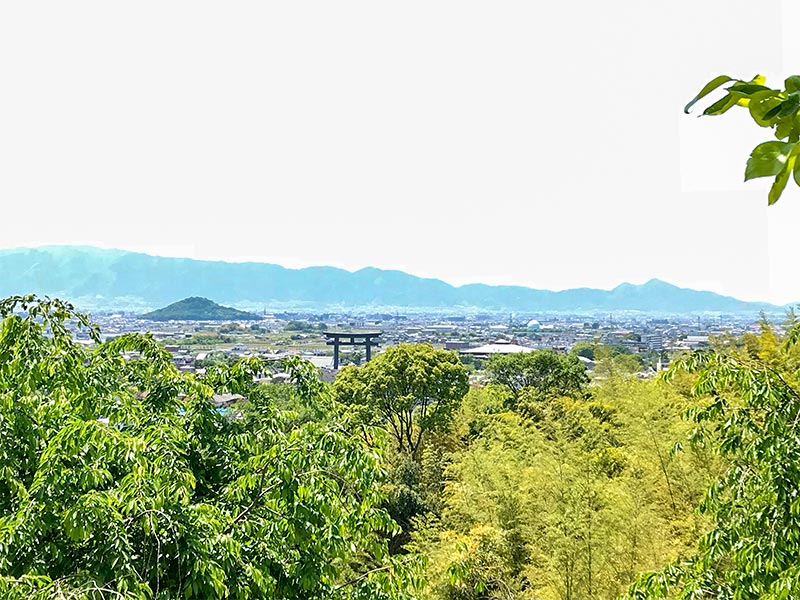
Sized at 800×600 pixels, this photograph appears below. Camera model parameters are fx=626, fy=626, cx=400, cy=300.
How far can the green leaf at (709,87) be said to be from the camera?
369mm

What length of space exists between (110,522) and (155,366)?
122 centimetres

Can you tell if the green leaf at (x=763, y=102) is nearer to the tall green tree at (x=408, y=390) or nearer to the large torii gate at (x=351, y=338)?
the tall green tree at (x=408, y=390)

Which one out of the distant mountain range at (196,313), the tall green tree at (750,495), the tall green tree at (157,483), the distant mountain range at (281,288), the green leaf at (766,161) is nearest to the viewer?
the green leaf at (766,161)

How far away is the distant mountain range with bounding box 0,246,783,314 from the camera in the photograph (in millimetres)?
101812

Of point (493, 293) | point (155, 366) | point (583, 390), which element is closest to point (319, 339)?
point (583, 390)

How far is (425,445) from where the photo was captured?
11.9 meters

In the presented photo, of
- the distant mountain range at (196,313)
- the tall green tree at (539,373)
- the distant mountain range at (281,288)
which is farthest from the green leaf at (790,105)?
the distant mountain range at (281,288)

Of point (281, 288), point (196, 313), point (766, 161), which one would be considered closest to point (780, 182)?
point (766, 161)

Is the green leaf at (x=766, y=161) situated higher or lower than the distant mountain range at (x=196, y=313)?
higher

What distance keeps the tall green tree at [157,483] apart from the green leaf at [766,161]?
1921mm

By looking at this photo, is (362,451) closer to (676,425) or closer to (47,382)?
(47,382)

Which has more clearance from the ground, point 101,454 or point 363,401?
point 101,454

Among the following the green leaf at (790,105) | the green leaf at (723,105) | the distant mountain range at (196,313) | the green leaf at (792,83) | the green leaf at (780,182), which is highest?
the green leaf at (792,83)

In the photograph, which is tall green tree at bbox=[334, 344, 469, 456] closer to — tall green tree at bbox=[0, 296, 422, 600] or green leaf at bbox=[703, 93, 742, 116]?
tall green tree at bbox=[0, 296, 422, 600]
